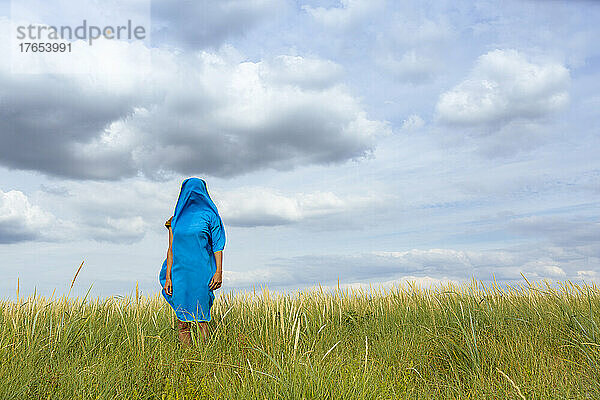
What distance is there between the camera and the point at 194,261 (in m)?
5.83

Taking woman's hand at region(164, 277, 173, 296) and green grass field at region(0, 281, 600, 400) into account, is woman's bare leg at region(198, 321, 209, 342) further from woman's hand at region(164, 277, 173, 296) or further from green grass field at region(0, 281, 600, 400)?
woman's hand at region(164, 277, 173, 296)

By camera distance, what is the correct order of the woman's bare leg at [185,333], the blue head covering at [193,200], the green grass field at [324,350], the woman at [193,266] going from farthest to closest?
the blue head covering at [193,200], the woman at [193,266], the woman's bare leg at [185,333], the green grass field at [324,350]

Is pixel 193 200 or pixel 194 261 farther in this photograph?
pixel 193 200

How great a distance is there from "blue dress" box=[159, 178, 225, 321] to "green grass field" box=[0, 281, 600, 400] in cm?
35

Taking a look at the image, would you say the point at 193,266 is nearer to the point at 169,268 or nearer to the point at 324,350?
the point at 169,268

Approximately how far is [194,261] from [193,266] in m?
0.06

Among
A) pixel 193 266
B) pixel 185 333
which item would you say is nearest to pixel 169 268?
pixel 193 266

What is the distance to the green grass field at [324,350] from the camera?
387 cm

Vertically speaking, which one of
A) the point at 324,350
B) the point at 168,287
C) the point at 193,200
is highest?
the point at 193,200

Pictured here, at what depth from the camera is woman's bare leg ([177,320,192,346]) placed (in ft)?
18.5

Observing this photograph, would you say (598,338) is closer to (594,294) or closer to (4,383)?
(594,294)

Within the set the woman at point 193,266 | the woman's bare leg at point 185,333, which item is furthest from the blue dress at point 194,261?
the woman's bare leg at point 185,333

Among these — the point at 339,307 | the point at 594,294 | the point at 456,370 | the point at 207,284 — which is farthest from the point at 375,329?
the point at 594,294

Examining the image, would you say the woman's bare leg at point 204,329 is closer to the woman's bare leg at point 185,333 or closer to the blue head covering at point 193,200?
the woman's bare leg at point 185,333
